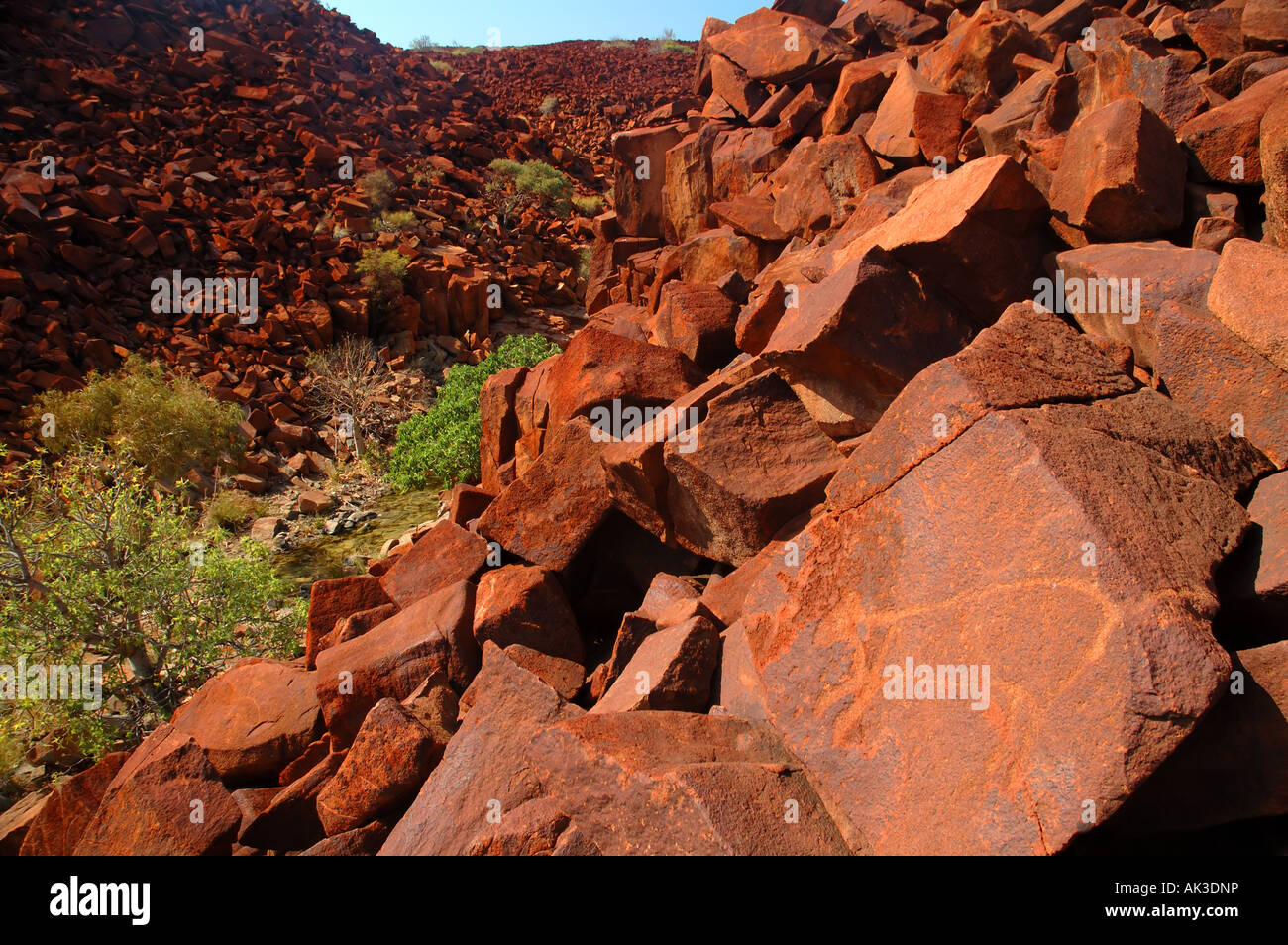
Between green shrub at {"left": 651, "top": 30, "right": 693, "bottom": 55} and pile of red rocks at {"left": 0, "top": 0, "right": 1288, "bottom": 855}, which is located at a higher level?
green shrub at {"left": 651, "top": 30, "right": 693, "bottom": 55}

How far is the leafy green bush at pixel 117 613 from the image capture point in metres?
6.45

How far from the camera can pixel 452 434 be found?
11000mm

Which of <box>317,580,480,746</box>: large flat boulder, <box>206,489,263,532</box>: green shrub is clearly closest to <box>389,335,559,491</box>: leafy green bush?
<box>206,489,263,532</box>: green shrub

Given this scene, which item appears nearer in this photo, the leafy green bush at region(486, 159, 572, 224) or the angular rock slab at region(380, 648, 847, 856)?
the angular rock slab at region(380, 648, 847, 856)

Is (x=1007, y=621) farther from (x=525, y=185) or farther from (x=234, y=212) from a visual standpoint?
(x=525, y=185)

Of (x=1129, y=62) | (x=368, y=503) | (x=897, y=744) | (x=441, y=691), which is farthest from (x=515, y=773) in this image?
(x=368, y=503)

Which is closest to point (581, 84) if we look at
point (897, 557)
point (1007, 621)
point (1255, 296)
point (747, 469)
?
point (747, 469)

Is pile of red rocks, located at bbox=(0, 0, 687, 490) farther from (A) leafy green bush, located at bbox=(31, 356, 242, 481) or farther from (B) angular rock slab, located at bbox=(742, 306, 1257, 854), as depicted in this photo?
(B) angular rock slab, located at bbox=(742, 306, 1257, 854)

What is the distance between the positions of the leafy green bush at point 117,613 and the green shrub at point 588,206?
58.5 feet

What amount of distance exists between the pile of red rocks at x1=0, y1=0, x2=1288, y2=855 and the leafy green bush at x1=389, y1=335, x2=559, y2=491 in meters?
3.71

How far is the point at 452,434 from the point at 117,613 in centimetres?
494

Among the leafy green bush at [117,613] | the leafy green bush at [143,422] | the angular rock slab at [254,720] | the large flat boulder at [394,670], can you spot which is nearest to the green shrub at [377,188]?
the leafy green bush at [143,422]

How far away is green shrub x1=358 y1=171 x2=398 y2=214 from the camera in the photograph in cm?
1929

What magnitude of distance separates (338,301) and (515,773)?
15084mm
